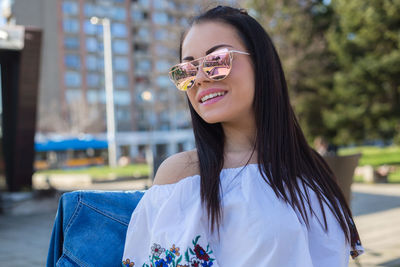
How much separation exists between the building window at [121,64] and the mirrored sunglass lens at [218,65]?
53.0 m

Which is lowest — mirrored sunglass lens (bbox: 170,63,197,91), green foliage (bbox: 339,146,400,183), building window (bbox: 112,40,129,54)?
green foliage (bbox: 339,146,400,183)

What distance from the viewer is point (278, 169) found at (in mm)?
1380

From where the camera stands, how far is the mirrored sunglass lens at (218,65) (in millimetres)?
1348

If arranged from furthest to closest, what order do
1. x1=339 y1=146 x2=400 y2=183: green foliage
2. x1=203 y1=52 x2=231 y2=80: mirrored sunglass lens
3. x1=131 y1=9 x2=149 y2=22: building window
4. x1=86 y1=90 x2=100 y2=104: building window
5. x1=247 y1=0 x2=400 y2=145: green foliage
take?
x1=131 y1=9 x2=149 y2=22: building window
x1=86 y1=90 x2=100 y2=104: building window
x1=247 y1=0 x2=400 y2=145: green foliage
x1=339 y1=146 x2=400 y2=183: green foliage
x1=203 y1=52 x2=231 y2=80: mirrored sunglass lens

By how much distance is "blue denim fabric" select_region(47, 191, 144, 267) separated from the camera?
1271 mm

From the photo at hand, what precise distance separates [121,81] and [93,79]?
353cm

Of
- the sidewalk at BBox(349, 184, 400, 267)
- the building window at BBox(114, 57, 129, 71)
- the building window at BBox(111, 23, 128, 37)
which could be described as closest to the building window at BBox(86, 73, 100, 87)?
the building window at BBox(114, 57, 129, 71)

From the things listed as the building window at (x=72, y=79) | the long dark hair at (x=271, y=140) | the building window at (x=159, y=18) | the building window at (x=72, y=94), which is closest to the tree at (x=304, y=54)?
the long dark hair at (x=271, y=140)

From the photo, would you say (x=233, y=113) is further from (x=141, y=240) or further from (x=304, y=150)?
(x=141, y=240)

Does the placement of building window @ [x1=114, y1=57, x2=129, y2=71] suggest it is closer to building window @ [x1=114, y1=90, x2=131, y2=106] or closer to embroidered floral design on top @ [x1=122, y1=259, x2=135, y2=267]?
building window @ [x1=114, y1=90, x2=131, y2=106]

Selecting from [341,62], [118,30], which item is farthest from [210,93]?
[118,30]

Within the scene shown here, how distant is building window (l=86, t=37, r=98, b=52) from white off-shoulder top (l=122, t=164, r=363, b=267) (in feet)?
172

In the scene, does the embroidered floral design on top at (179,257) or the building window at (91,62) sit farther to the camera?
the building window at (91,62)

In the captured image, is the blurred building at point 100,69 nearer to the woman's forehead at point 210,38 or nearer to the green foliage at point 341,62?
the green foliage at point 341,62
